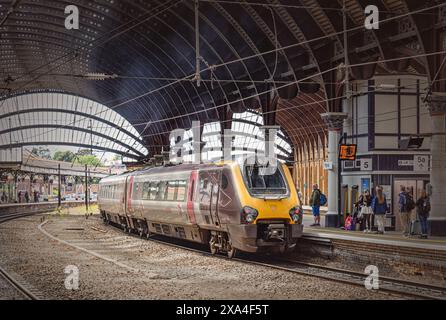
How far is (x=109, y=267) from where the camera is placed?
17891 millimetres

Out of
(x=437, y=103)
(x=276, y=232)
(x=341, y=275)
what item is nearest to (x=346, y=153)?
(x=437, y=103)

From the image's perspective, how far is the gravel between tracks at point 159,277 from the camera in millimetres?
13305

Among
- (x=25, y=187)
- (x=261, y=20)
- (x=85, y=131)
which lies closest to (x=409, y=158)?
(x=261, y=20)

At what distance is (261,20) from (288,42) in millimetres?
1699

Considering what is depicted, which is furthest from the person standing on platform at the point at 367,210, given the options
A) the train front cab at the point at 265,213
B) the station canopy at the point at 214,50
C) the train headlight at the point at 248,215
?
the train headlight at the point at 248,215

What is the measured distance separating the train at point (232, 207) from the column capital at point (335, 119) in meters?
7.69

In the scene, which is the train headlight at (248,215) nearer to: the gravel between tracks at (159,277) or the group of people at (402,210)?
the gravel between tracks at (159,277)

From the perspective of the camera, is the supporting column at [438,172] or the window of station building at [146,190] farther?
the window of station building at [146,190]

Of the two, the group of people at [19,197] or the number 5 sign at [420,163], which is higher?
the number 5 sign at [420,163]

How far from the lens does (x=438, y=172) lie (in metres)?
22.6

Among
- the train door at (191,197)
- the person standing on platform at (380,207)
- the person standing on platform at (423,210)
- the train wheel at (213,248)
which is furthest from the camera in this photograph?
the person standing on platform at (380,207)

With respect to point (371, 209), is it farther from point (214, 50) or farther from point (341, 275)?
point (214, 50)

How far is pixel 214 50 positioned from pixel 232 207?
19.4 meters

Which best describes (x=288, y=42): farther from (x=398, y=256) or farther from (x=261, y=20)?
(x=398, y=256)
